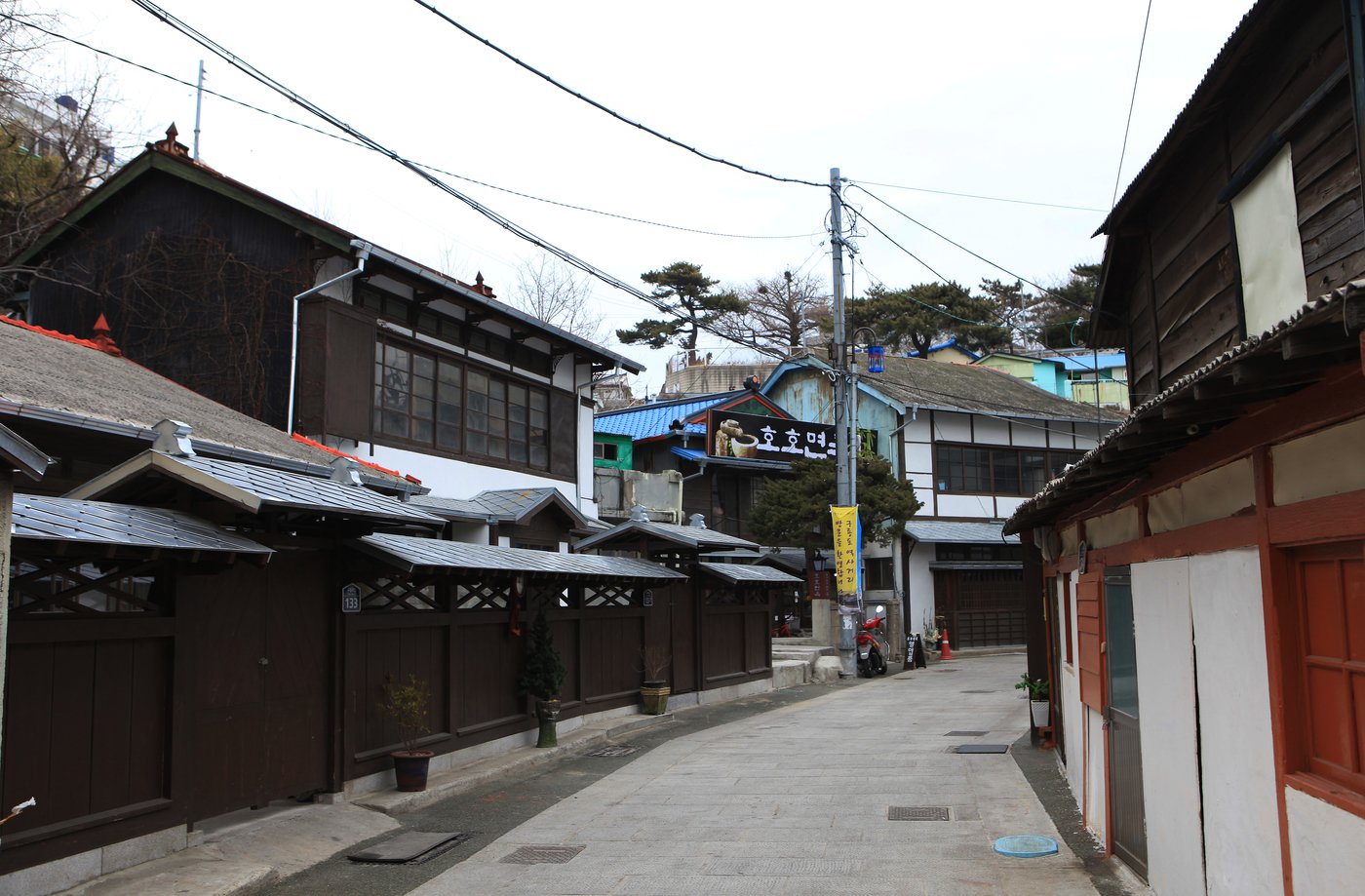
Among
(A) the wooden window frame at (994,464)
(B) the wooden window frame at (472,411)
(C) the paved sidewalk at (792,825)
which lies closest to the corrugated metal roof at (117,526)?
(C) the paved sidewalk at (792,825)

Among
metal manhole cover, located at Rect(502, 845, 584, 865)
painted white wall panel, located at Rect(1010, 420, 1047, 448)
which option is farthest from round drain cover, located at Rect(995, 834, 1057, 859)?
painted white wall panel, located at Rect(1010, 420, 1047, 448)

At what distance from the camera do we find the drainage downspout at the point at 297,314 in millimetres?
16000

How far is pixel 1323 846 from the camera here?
417 cm

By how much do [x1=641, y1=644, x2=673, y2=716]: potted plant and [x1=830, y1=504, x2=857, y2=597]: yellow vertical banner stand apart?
746cm

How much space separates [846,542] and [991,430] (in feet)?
40.0

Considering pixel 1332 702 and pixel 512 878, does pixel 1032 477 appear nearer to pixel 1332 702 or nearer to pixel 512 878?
pixel 512 878

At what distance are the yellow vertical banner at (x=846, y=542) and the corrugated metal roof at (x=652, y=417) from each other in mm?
8751

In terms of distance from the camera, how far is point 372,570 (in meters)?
10.7

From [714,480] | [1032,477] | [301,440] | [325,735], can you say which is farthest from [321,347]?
[1032,477]

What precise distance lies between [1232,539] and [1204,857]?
6.33 feet

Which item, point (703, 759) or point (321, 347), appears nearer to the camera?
point (703, 759)

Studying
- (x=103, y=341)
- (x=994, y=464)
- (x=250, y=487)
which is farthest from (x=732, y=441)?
(x=250, y=487)

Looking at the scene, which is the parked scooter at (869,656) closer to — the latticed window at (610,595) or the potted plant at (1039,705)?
the latticed window at (610,595)

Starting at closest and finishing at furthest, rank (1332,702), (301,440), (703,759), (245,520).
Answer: (1332,702)
(245,520)
(703,759)
(301,440)
